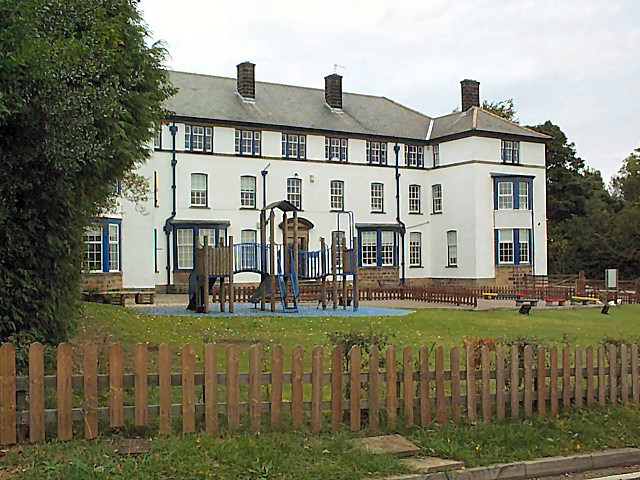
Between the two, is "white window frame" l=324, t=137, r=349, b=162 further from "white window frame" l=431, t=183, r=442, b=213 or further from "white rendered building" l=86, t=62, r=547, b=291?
"white window frame" l=431, t=183, r=442, b=213

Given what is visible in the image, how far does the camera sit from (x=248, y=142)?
45.1 m

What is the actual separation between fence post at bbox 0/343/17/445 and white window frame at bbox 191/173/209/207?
119 ft

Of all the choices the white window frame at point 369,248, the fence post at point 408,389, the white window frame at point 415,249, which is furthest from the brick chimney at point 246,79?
the fence post at point 408,389

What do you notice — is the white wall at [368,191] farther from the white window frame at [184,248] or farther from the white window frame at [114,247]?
the white window frame at [114,247]

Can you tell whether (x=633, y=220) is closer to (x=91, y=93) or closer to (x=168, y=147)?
(x=168, y=147)

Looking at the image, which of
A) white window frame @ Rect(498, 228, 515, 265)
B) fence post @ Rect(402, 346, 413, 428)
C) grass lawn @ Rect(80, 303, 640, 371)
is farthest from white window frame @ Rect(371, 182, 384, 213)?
fence post @ Rect(402, 346, 413, 428)

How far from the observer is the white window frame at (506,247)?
4925 cm

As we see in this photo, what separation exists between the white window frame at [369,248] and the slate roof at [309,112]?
6.39 metres

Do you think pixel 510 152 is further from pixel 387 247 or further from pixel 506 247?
pixel 387 247

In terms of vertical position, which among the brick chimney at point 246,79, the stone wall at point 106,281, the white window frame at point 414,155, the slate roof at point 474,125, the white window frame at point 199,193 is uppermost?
the brick chimney at point 246,79

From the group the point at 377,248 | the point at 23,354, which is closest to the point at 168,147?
the point at 377,248

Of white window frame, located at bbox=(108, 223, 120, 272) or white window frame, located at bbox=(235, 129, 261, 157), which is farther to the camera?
white window frame, located at bbox=(235, 129, 261, 157)

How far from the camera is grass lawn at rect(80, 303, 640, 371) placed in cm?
1636

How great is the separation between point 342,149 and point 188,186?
10449mm
